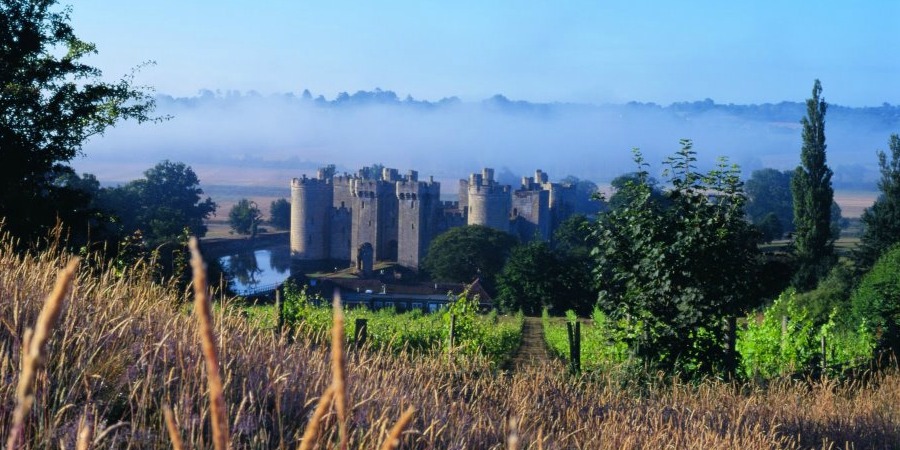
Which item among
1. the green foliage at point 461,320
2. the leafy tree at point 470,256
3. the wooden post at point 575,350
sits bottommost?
the leafy tree at point 470,256

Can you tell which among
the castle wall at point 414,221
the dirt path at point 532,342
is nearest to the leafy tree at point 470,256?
the castle wall at point 414,221

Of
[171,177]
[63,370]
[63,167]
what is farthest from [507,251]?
[63,370]

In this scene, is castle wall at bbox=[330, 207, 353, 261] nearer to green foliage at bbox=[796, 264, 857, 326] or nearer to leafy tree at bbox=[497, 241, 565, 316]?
leafy tree at bbox=[497, 241, 565, 316]

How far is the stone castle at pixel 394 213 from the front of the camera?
64.2 m

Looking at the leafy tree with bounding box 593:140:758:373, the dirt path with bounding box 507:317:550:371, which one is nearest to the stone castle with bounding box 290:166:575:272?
the dirt path with bounding box 507:317:550:371

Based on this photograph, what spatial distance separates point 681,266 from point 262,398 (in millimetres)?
6139

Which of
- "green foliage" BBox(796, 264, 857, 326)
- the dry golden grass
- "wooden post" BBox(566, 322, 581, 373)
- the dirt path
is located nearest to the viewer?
the dry golden grass

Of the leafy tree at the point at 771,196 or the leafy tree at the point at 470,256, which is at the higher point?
the leafy tree at the point at 771,196

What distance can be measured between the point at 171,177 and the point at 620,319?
6738 cm

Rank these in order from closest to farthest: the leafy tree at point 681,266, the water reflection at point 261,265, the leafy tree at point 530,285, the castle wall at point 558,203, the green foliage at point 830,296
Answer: the leafy tree at point 681,266
the green foliage at point 830,296
the leafy tree at point 530,285
the water reflection at point 261,265
the castle wall at point 558,203

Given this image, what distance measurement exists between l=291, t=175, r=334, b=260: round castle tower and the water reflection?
3.18 meters

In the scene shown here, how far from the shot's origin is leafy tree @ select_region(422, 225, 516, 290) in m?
52.4

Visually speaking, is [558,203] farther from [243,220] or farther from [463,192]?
[243,220]

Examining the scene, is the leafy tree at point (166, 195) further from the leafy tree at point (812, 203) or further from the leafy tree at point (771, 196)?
the leafy tree at point (771, 196)
